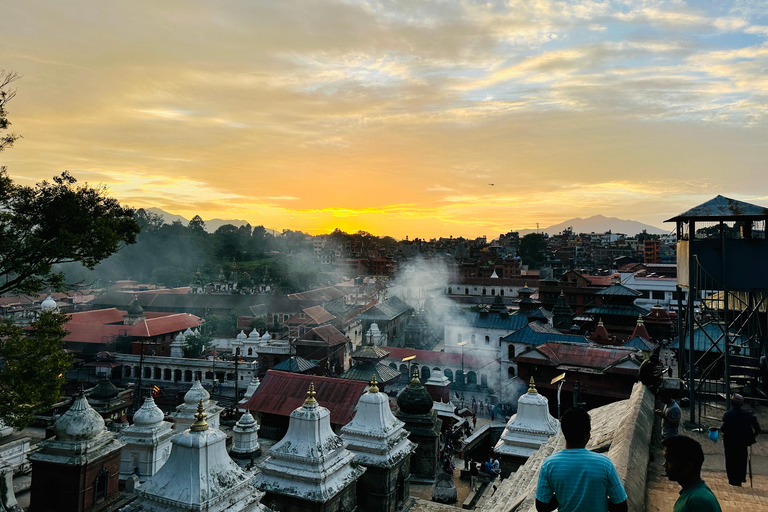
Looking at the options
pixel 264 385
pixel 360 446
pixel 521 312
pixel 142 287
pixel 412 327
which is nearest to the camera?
pixel 360 446

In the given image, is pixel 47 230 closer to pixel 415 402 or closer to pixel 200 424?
pixel 200 424

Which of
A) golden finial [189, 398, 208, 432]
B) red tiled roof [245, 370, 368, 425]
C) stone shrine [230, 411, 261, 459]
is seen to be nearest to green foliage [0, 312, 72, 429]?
golden finial [189, 398, 208, 432]

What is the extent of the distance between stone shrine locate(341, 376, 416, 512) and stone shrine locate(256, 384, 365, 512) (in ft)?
3.38

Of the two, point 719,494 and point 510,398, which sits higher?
point 719,494

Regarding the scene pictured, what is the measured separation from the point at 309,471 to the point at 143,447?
1063 cm

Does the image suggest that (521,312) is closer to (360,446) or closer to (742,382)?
(742,382)

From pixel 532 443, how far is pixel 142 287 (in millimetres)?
94961

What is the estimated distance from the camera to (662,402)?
12203 mm

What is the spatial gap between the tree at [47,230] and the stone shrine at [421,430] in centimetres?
1037

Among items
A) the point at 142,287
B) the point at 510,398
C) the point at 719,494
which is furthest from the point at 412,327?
the point at 142,287

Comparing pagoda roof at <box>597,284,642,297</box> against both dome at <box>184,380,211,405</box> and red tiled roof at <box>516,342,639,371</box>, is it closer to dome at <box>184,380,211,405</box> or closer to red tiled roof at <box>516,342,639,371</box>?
red tiled roof at <box>516,342,639,371</box>

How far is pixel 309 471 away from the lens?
11.4 metres

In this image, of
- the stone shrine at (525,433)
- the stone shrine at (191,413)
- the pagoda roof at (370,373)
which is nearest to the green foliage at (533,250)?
the pagoda roof at (370,373)

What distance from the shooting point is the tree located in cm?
1135
